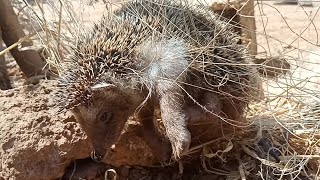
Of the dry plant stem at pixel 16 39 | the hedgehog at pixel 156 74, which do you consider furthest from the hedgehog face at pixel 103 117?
the dry plant stem at pixel 16 39

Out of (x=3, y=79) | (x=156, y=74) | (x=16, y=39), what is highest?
(x=156, y=74)

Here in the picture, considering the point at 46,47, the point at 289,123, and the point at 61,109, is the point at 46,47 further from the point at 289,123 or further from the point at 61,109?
the point at 289,123

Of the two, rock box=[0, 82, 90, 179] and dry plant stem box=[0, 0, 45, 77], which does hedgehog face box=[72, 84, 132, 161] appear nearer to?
rock box=[0, 82, 90, 179]

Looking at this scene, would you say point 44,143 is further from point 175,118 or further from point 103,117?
point 175,118

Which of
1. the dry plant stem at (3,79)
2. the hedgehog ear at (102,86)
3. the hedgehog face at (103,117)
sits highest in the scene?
the hedgehog ear at (102,86)

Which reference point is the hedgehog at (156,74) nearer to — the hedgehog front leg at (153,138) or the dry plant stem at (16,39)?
the hedgehog front leg at (153,138)

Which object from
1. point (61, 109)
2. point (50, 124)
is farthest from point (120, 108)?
point (50, 124)

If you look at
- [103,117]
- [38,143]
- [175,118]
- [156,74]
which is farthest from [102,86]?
[38,143]

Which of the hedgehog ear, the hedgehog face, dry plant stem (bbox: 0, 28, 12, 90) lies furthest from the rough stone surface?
dry plant stem (bbox: 0, 28, 12, 90)
